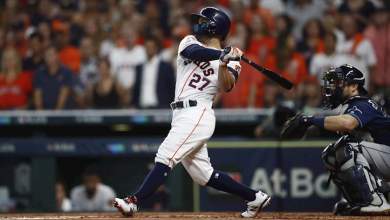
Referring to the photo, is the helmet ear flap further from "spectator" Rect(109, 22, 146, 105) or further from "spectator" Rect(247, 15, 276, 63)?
"spectator" Rect(109, 22, 146, 105)

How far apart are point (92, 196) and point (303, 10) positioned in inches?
136

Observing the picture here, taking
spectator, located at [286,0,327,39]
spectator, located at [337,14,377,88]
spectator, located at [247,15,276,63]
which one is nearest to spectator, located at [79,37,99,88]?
spectator, located at [247,15,276,63]

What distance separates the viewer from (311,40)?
1116 cm

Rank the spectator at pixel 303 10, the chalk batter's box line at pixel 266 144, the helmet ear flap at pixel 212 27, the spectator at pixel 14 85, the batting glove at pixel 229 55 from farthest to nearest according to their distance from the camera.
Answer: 1. the spectator at pixel 303 10
2. the spectator at pixel 14 85
3. the chalk batter's box line at pixel 266 144
4. the helmet ear flap at pixel 212 27
5. the batting glove at pixel 229 55

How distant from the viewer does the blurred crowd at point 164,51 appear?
10668mm

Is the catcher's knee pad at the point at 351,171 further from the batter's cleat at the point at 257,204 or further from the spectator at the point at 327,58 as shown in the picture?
→ the spectator at the point at 327,58

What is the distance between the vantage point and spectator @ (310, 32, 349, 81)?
1062cm

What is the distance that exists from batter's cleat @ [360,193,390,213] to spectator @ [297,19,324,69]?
382 cm

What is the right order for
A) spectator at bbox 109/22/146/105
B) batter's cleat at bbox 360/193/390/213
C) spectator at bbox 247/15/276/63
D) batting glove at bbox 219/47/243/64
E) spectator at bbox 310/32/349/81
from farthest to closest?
A: spectator at bbox 109/22/146/105, spectator at bbox 247/15/276/63, spectator at bbox 310/32/349/81, batter's cleat at bbox 360/193/390/213, batting glove at bbox 219/47/243/64

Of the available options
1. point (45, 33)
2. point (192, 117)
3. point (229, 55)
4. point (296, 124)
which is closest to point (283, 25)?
point (45, 33)

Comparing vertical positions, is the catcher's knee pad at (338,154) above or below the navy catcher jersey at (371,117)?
below

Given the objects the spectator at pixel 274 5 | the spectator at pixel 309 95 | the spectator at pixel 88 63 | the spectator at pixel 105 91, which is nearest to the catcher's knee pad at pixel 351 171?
the spectator at pixel 309 95

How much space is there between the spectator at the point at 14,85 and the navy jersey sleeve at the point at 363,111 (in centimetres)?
524

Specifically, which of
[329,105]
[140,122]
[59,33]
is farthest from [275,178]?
[59,33]
